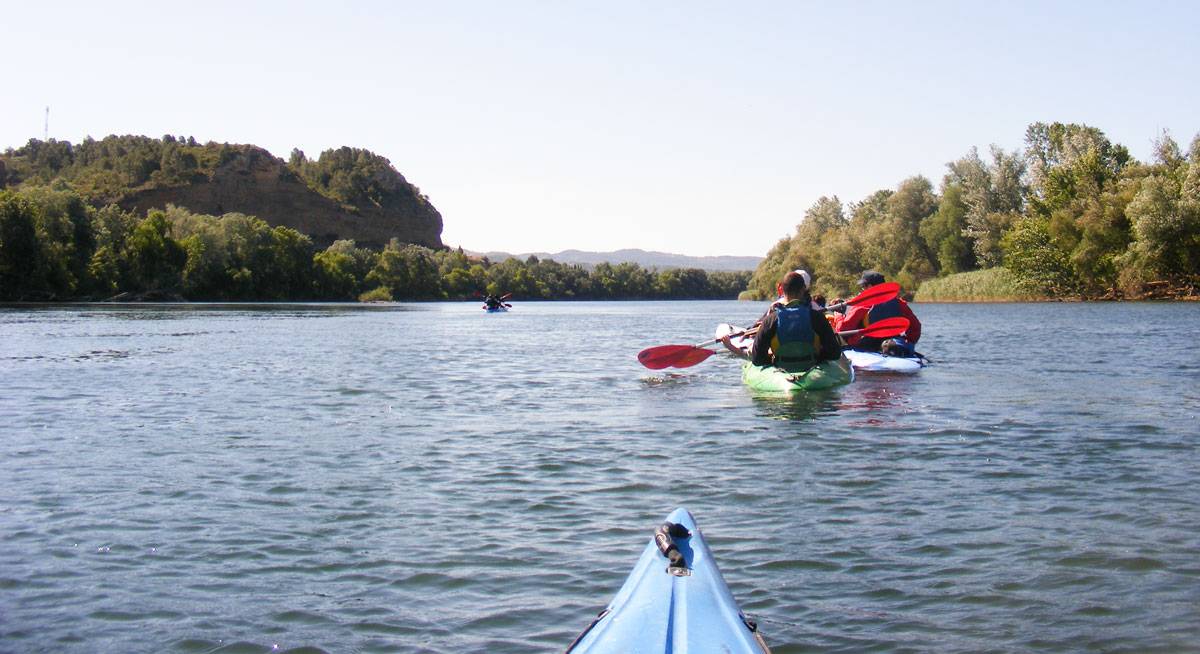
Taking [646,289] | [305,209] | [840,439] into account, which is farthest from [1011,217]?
[305,209]

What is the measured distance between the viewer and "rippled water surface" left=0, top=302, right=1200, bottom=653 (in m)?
5.85

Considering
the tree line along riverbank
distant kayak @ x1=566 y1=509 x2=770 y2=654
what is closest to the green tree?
the tree line along riverbank

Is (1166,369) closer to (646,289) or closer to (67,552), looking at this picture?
(67,552)

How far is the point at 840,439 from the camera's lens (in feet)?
39.7

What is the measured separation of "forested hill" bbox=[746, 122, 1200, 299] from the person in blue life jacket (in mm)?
51892

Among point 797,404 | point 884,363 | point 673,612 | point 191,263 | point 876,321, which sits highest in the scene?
point 191,263

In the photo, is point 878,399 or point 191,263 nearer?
point 878,399

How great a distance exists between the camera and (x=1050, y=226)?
6825 cm

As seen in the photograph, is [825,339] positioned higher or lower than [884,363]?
higher

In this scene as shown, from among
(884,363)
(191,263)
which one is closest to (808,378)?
(884,363)

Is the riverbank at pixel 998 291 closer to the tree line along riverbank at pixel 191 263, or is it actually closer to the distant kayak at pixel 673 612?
the distant kayak at pixel 673 612

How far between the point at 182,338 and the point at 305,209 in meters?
167

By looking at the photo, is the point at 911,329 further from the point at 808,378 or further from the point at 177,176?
the point at 177,176

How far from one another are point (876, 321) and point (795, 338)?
4.86 metres
